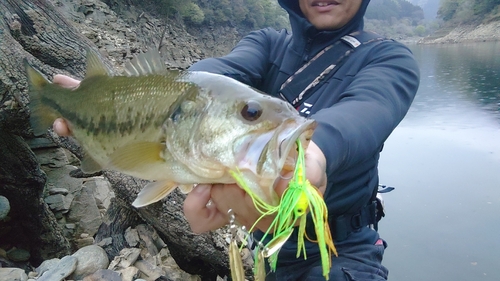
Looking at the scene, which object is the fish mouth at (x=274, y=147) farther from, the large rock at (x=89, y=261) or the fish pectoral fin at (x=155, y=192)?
the large rock at (x=89, y=261)

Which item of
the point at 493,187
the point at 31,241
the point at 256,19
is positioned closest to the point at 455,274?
the point at 493,187

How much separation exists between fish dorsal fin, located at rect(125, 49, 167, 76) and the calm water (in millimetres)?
4089

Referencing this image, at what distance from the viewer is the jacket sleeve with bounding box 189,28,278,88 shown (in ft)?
8.68

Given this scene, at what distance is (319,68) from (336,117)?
100 cm

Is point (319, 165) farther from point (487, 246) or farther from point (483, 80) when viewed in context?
point (483, 80)

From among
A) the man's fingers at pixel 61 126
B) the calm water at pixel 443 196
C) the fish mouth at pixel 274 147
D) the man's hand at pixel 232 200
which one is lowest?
the calm water at pixel 443 196

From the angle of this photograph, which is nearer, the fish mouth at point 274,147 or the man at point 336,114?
the fish mouth at point 274,147

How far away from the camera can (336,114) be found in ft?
5.58

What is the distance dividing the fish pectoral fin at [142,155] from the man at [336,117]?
0.22m

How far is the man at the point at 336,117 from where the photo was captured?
154cm

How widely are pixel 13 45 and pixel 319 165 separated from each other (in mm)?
3754

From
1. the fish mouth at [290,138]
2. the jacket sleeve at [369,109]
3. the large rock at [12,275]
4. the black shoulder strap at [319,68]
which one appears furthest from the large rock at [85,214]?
the fish mouth at [290,138]

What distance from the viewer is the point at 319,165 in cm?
139

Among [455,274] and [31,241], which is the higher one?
[455,274]
